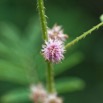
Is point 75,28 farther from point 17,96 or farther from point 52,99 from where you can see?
point 52,99

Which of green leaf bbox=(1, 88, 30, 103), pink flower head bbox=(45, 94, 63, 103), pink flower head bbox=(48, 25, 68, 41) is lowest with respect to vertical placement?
pink flower head bbox=(45, 94, 63, 103)

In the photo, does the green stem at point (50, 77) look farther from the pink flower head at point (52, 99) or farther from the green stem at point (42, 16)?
the green stem at point (42, 16)

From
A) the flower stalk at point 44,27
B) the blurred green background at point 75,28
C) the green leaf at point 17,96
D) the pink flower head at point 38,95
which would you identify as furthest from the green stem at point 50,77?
the blurred green background at point 75,28

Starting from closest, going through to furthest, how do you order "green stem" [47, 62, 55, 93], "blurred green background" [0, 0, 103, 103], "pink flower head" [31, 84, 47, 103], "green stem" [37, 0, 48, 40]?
1. "green stem" [37, 0, 48, 40]
2. "green stem" [47, 62, 55, 93]
3. "pink flower head" [31, 84, 47, 103]
4. "blurred green background" [0, 0, 103, 103]

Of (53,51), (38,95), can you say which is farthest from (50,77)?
(38,95)

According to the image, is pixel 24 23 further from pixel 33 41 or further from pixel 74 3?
pixel 33 41

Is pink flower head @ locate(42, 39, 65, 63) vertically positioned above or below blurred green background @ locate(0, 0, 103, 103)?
below

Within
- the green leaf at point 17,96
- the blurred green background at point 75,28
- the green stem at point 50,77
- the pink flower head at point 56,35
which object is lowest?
the green stem at point 50,77

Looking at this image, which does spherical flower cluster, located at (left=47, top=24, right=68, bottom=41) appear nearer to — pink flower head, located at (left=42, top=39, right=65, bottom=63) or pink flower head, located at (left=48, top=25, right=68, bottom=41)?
pink flower head, located at (left=48, top=25, right=68, bottom=41)

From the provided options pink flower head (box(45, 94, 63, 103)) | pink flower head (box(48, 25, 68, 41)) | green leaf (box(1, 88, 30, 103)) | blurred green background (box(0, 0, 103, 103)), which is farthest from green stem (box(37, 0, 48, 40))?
blurred green background (box(0, 0, 103, 103))
